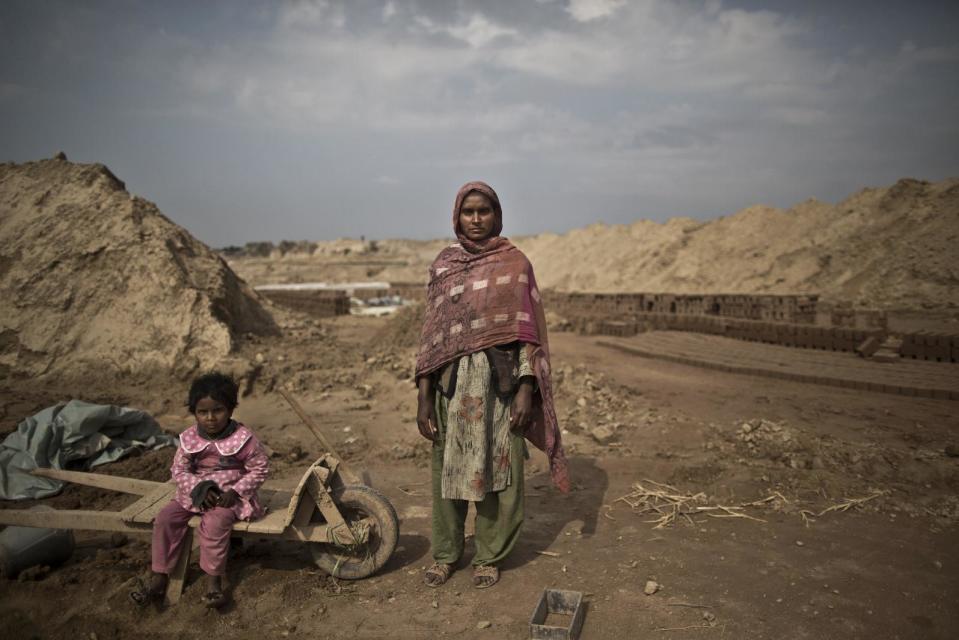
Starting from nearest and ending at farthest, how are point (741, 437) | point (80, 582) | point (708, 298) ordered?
point (80, 582) < point (741, 437) < point (708, 298)

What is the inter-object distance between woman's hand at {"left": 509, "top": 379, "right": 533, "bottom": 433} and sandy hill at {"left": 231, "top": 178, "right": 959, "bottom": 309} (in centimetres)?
1631

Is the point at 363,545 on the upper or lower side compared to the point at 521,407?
lower

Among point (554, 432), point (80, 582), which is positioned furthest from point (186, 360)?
point (554, 432)

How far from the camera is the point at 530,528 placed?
3.62 m

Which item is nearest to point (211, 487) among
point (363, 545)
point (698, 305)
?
point (363, 545)

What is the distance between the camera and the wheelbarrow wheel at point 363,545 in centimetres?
288

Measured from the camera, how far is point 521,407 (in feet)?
9.26

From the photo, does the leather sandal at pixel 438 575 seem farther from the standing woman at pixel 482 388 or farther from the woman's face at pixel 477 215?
the woman's face at pixel 477 215

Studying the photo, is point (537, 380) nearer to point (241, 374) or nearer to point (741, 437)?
point (741, 437)

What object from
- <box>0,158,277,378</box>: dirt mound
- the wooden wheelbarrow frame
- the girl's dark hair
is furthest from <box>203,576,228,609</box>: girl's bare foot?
<box>0,158,277,378</box>: dirt mound

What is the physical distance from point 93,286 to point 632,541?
274 inches

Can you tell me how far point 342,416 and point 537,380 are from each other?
3.88 meters

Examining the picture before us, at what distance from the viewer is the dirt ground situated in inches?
99.3

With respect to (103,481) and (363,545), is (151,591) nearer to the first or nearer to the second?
(103,481)
